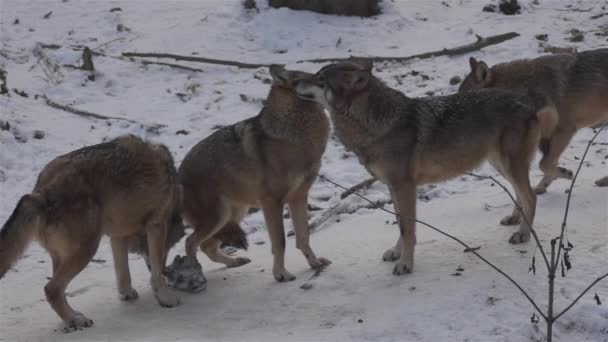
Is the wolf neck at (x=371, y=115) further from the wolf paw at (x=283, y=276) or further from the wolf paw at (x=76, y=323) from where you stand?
the wolf paw at (x=76, y=323)

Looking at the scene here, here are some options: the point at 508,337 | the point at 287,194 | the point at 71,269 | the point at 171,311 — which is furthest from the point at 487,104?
the point at 71,269

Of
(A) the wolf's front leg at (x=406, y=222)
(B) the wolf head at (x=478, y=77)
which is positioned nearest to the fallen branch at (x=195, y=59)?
(B) the wolf head at (x=478, y=77)

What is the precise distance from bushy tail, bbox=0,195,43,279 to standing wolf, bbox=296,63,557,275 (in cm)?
265

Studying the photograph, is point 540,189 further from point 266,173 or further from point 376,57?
point 376,57

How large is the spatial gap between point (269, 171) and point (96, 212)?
1.64 m

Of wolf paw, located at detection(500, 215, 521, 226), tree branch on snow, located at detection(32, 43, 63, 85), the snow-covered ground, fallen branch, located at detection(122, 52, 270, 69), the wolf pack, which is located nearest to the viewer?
the snow-covered ground

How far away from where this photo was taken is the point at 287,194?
671cm

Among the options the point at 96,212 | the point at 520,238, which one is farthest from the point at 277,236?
the point at 520,238

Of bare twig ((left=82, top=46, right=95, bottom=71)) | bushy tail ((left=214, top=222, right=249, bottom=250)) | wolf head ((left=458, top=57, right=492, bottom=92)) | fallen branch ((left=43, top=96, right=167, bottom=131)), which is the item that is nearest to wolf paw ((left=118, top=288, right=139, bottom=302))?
bushy tail ((left=214, top=222, right=249, bottom=250))

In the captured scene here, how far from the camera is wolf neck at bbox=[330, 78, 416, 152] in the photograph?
635cm

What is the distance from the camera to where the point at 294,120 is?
677 centimetres

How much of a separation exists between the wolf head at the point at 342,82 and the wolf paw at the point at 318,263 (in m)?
1.40

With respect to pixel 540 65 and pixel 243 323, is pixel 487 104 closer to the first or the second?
pixel 540 65

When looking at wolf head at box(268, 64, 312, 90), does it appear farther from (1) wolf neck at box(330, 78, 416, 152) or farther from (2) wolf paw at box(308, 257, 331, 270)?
(2) wolf paw at box(308, 257, 331, 270)
